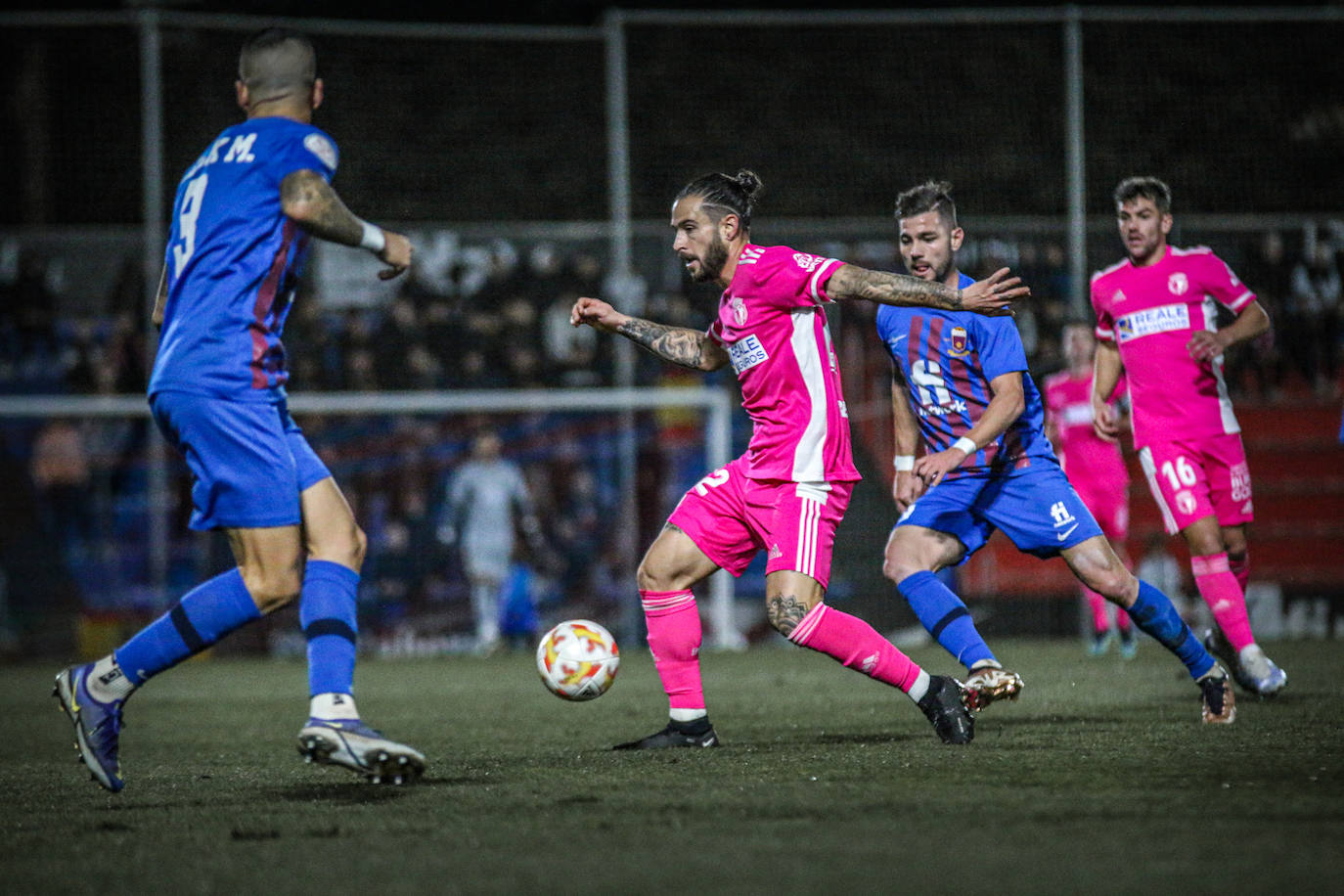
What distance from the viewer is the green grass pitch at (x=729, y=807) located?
10.4 ft

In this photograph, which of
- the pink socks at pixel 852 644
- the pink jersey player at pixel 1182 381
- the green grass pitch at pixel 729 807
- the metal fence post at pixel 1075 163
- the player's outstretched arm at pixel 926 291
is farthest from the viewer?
the metal fence post at pixel 1075 163

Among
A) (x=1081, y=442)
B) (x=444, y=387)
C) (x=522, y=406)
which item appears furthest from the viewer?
(x=444, y=387)

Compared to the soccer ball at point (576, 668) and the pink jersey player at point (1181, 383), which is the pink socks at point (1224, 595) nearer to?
the pink jersey player at point (1181, 383)

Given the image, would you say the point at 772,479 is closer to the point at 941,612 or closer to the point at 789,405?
the point at 789,405

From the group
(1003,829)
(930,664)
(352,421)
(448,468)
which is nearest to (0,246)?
(352,421)

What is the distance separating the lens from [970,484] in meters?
6.25

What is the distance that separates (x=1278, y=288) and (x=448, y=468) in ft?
25.2

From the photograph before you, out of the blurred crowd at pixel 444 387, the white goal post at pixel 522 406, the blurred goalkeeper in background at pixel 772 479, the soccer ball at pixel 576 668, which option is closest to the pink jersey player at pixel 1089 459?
the blurred crowd at pixel 444 387

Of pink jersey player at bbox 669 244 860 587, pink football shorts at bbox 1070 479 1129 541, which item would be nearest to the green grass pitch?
pink jersey player at bbox 669 244 860 587

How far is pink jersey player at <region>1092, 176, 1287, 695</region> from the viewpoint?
7.12m

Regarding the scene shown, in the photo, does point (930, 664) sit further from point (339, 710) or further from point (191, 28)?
point (191, 28)

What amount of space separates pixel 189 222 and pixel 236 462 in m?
0.75

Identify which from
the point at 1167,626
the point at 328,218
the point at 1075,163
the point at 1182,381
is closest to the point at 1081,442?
the point at 1075,163

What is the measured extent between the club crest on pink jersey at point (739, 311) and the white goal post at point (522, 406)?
8.20 metres
